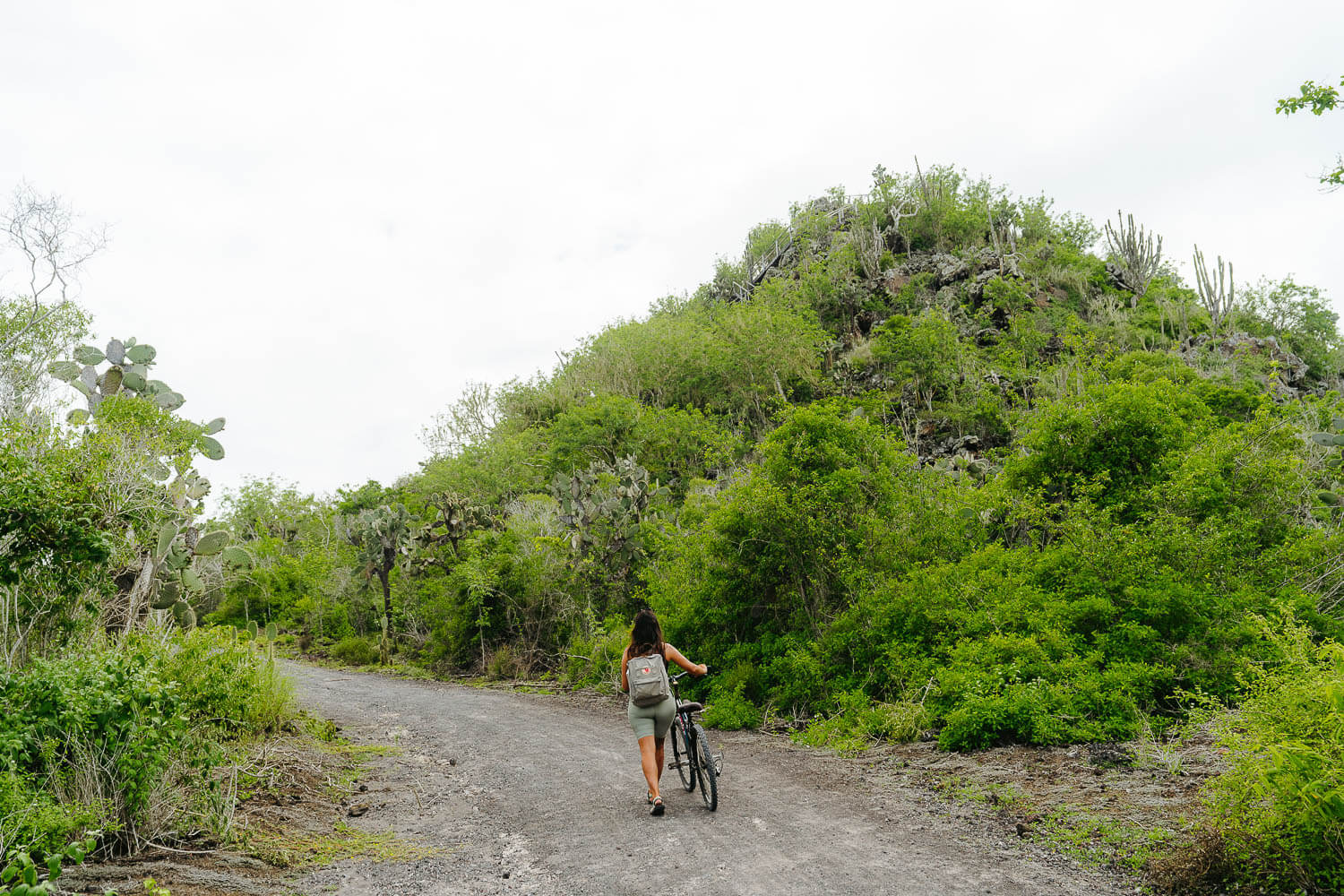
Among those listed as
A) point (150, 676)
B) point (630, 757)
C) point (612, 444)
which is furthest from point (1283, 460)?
point (612, 444)

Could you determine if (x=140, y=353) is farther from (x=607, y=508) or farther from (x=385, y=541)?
(x=385, y=541)

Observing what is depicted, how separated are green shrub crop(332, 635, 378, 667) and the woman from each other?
695 inches

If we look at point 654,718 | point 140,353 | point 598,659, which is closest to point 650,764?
point 654,718

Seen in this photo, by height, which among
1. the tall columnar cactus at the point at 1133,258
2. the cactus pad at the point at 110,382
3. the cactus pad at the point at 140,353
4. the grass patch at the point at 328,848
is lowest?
the grass patch at the point at 328,848

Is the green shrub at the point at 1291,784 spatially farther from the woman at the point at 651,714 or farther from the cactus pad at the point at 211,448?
the cactus pad at the point at 211,448

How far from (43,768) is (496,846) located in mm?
2961

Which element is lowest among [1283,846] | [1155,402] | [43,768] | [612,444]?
[1283,846]

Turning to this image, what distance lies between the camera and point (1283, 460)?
33.4 ft

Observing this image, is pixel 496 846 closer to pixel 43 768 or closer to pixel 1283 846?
pixel 43 768

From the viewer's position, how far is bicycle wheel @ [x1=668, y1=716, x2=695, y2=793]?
646cm

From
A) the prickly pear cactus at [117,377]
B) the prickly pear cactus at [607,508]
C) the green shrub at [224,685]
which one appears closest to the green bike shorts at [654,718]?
the green shrub at [224,685]

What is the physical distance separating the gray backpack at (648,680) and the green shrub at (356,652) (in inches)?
700

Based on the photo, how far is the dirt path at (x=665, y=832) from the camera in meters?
4.67

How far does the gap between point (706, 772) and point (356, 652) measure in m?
18.9
